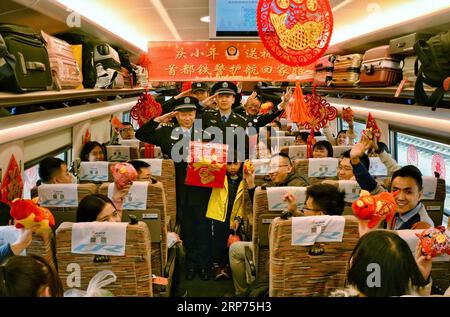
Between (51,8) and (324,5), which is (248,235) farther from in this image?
(51,8)

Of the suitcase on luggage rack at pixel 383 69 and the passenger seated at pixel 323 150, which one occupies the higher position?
the suitcase on luggage rack at pixel 383 69

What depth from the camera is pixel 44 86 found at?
3.31 meters

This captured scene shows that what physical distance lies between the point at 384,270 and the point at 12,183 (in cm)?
273

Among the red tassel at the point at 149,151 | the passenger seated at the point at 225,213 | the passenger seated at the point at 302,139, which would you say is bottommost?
the passenger seated at the point at 225,213

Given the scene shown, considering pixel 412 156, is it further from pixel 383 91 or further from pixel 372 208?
pixel 372 208

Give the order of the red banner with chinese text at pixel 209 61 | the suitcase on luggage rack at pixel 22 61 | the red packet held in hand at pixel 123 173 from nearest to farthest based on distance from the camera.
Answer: the suitcase on luggage rack at pixel 22 61
the red packet held in hand at pixel 123 173
the red banner with chinese text at pixel 209 61

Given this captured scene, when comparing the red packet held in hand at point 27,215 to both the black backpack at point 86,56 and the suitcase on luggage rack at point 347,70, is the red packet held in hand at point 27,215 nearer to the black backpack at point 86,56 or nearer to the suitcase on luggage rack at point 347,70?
the black backpack at point 86,56

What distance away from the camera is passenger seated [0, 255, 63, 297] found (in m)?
1.43

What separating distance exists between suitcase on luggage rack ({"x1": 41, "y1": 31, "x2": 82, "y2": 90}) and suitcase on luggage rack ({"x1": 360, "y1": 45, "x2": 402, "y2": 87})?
111 inches

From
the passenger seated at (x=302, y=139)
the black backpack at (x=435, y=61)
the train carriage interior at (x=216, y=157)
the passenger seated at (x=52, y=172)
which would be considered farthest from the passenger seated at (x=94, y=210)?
the passenger seated at (x=302, y=139)

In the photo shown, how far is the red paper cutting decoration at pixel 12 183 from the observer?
3.27 m

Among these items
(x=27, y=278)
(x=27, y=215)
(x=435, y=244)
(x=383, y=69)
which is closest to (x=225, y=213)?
(x=383, y=69)

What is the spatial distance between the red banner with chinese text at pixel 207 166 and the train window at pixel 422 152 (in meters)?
1.88

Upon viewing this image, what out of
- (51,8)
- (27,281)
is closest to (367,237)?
(27,281)
